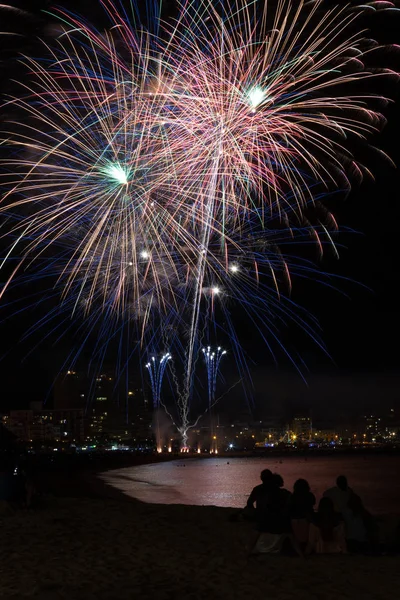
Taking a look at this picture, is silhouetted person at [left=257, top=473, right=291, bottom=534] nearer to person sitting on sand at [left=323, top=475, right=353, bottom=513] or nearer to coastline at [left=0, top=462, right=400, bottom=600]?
coastline at [left=0, top=462, right=400, bottom=600]

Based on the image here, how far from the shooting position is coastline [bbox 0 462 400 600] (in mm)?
7367

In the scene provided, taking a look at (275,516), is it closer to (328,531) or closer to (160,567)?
(328,531)

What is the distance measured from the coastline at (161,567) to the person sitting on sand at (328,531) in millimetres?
233

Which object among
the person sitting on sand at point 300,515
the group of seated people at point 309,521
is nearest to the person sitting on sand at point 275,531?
the group of seated people at point 309,521

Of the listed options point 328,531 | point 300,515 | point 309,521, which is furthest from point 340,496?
point 300,515

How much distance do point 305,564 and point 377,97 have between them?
10.7 metres

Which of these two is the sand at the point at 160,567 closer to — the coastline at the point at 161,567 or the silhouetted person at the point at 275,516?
the coastline at the point at 161,567

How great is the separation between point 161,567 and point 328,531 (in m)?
2.30

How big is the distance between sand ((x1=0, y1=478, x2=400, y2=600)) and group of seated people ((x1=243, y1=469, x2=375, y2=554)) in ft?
0.80

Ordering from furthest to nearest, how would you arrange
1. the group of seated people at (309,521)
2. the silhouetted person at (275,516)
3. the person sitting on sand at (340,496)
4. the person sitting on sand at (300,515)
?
the person sitting on sand at (340,496)
the person sitting on sand at (300,515)
the group of seated people at (309,521)
the silhouetted person at (275,516)

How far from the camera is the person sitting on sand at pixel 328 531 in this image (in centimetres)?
934

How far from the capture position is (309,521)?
9281 millimetres

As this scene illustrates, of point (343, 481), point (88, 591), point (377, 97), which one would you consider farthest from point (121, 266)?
point (88, 591)

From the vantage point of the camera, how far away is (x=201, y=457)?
123875 mm
